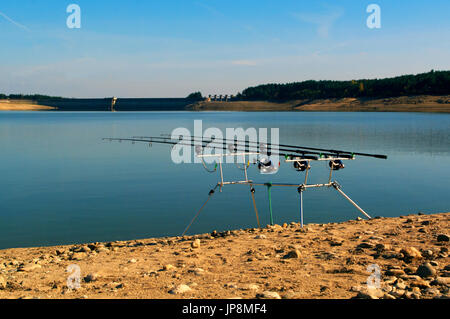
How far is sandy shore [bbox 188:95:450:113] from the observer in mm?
133000

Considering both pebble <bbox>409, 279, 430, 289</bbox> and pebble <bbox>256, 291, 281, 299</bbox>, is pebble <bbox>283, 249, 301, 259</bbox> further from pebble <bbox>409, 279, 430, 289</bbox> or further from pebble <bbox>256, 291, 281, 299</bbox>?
pebble <bbox>409, 279, 430, 289</bbox>

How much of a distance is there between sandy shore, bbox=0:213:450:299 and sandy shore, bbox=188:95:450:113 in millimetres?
123134

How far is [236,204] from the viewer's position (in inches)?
673

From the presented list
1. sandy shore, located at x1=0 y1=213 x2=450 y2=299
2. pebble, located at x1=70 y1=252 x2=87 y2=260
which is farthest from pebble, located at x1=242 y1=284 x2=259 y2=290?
pebble, located at x1=70 y1=252 x2=87 y2=260

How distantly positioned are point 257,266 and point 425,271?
108 inches

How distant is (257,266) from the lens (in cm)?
834

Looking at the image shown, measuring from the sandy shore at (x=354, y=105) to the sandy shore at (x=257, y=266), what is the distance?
12313 centimetres

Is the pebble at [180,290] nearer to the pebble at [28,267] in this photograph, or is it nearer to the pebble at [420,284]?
the pebble at [420,284]

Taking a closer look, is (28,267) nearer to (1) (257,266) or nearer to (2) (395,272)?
(1) (257,266)

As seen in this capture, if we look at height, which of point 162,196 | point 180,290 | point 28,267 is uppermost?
point 180,290

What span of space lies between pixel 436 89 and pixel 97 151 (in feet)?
433

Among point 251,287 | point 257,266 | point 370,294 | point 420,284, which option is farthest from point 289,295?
point 420,284
